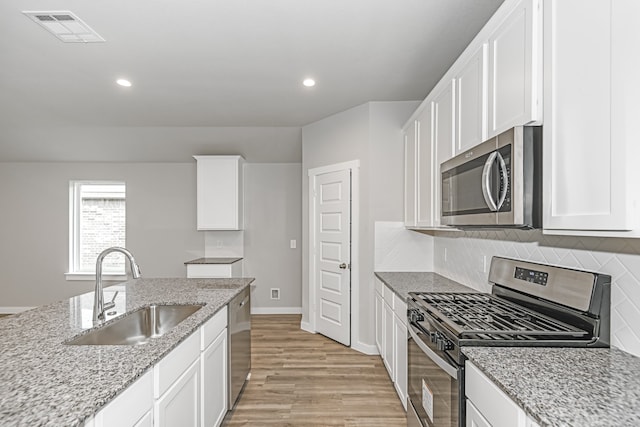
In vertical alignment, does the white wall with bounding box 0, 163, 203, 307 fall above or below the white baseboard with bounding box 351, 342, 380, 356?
above

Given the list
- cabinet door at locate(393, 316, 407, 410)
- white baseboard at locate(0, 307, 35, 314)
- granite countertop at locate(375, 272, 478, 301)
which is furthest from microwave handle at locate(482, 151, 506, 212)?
white baseboard at locate(0, 307, 35, 314)

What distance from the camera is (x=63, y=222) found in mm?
6199

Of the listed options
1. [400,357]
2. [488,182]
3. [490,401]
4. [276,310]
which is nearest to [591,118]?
[488,182]

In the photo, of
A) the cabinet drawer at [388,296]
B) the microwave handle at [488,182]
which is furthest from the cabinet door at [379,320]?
the microwave handle at [488,182]

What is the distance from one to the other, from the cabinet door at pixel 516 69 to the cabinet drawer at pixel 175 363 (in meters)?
1.71

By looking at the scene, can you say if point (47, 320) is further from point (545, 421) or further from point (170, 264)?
point (170, 264)

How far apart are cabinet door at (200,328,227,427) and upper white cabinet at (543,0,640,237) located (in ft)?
6.09

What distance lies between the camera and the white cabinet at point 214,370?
218cm

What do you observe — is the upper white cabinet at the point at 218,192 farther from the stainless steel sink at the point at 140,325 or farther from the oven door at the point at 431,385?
the oven door at the point at 431,385

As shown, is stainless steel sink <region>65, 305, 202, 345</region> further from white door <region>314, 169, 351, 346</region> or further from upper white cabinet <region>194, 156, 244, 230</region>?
upper white cabinet <region>194, 156, 244, 230</region>

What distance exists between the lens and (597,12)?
3.72ft

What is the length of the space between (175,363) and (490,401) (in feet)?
4.18

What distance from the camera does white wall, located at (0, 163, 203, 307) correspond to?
6164 millimetres

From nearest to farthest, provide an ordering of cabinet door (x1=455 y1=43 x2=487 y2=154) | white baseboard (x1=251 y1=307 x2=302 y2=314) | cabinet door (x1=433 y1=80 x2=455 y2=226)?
cabinet door (x1=455 y1=43 x2=487 y2=154)
cabinet door (x1=433 y1=80 x2=455 y2=226)
white baseboard (x1=251 y1=307 x2=302 y2=314)
